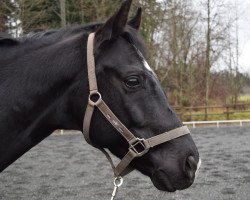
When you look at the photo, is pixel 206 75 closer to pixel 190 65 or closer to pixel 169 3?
pixel 190 65

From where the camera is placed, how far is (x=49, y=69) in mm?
2338

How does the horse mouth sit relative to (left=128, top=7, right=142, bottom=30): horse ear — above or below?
below

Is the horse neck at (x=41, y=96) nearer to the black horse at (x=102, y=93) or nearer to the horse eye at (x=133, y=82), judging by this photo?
the black horse at (x=102, y=93)

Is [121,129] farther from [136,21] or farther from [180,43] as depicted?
[180,43]

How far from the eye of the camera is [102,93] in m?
2.25

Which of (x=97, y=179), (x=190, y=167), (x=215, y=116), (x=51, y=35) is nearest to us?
(x=190, y=167)

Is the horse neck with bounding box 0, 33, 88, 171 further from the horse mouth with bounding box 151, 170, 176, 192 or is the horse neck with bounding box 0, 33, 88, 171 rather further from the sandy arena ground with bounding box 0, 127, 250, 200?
the sandy arena ground with bounding box 0, 127, 250, 200

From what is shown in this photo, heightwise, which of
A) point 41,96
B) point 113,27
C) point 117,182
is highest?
point 113,27

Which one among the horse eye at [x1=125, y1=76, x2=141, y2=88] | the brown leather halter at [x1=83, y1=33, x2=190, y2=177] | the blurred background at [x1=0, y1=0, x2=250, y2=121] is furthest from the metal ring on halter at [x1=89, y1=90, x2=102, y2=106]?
the blurred background at [x1=0, y1=0, x2=250, y2=121]

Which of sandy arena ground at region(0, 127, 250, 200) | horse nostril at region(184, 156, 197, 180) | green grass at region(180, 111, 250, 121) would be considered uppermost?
horse nostril at region(184, 156, 197, 180)

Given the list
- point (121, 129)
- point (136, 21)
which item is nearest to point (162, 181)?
point (121, 129)

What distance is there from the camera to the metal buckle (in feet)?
7.32

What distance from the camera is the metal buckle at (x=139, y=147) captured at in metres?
2.23

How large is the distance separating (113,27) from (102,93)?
390mm
